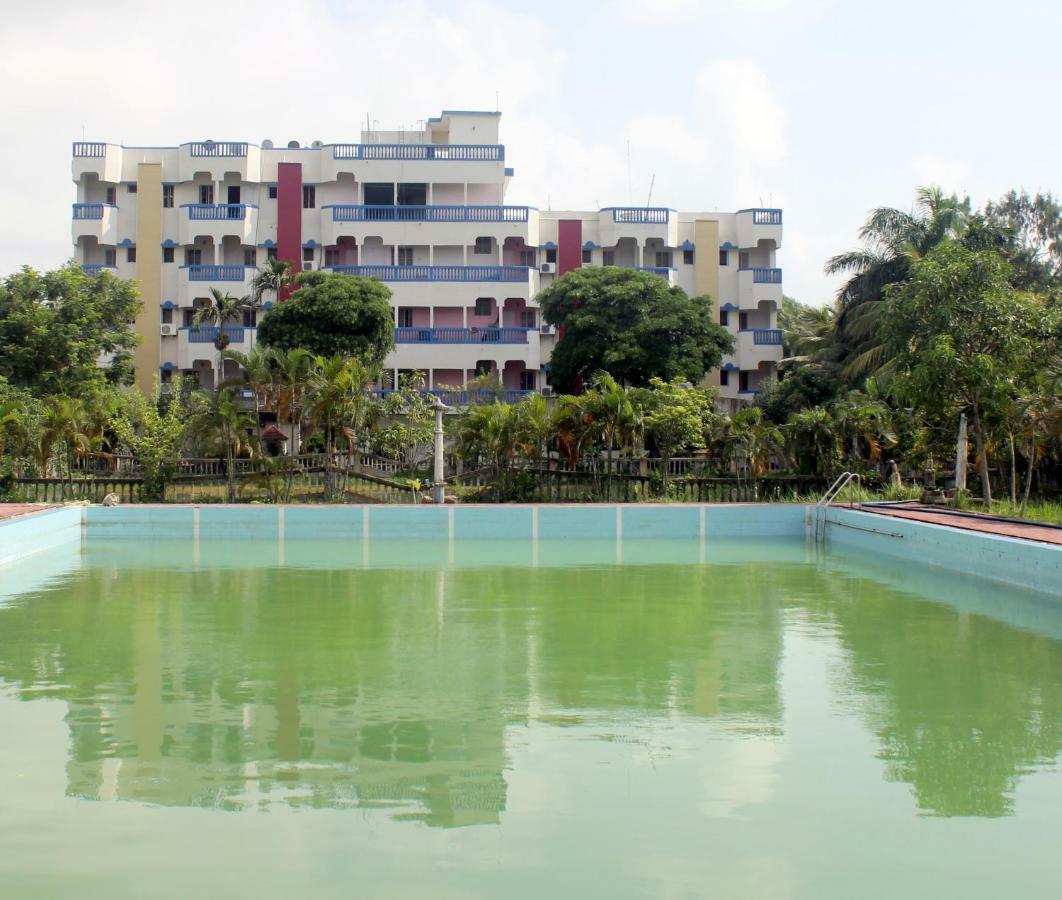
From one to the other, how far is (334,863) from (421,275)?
33345mm

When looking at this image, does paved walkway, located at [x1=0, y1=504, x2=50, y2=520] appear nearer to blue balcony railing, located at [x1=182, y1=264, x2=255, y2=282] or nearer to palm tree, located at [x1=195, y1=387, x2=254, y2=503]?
palm tree, located at [x1=195, y1=387, x2=254, y2=503]

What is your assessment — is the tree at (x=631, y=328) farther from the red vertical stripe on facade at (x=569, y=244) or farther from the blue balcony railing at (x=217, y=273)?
the blue balcony railing at (x=217, y=273)

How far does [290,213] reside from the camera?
3853cm

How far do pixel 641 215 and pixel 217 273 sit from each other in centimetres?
1397

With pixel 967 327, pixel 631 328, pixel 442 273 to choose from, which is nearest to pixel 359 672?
pixel 967 327

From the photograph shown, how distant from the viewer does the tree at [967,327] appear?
690 inches

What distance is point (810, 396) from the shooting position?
32688 millimetres

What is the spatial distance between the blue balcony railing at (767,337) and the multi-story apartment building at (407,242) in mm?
66

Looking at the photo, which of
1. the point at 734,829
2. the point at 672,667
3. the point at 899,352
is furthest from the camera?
the point at 899,352

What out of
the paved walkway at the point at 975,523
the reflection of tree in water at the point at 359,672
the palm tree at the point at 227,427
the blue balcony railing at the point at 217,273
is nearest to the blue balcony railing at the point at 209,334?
the blue balcony railing at the point at 217,273

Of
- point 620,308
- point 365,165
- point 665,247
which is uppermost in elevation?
point 365,165

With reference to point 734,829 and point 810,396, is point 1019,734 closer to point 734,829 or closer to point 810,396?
point 734,829

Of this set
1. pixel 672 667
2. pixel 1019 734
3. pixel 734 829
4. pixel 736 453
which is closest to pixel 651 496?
pixel 736 453

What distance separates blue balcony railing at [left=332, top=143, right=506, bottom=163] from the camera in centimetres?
3809
